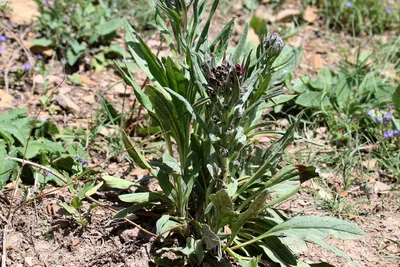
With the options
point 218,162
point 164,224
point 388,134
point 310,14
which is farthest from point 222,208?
point 310,14

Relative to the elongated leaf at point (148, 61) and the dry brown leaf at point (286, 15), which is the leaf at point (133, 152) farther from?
the dry brown leaf at point (286, 15)

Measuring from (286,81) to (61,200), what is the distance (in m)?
1.85

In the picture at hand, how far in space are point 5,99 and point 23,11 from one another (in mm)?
1146

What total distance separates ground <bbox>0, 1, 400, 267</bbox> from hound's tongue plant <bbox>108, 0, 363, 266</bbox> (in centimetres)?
23

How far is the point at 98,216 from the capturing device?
2.98 meters

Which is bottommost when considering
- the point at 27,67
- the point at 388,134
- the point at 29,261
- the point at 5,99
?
the point at 29,261

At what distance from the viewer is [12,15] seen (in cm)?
440

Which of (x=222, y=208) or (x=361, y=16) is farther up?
(x=361, y=16)

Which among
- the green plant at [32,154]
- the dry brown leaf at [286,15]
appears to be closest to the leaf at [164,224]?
the green plant at [32,154]

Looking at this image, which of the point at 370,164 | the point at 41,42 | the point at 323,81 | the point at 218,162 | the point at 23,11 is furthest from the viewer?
the point at 23,11

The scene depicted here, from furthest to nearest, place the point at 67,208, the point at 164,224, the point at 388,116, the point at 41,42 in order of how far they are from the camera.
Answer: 1. the point at 41,42
2. the point at 388,116
3. the point at 67,208
4. the point at 164,224

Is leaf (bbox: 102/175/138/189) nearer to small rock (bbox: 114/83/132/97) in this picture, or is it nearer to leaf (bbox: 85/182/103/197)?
leaf (bbox: 85/182/103/197)

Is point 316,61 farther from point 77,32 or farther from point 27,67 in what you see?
point 27,67

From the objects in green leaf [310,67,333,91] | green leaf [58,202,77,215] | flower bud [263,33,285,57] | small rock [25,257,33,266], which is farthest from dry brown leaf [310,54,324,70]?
small rock [25,257,33,266]
